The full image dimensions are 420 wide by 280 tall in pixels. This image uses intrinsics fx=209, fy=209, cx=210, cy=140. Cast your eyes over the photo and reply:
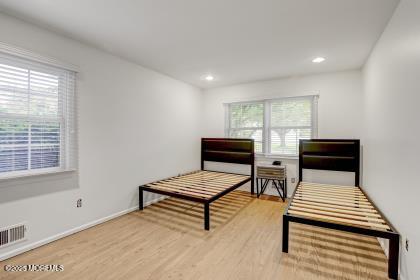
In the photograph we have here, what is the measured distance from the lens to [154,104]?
3.84 metres

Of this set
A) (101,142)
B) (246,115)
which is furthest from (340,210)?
(101,142)

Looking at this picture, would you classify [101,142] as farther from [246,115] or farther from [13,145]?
[246,115]

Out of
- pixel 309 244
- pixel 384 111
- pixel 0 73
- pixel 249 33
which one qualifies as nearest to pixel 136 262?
pixel 309 244

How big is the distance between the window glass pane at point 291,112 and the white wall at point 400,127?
1362 mm

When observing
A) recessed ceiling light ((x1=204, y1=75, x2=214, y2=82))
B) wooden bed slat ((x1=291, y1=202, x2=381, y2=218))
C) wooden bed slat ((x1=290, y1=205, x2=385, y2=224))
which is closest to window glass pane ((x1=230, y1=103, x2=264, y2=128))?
recessed ceiling light ((x1=204, y1=75, x2=214, y2=82))

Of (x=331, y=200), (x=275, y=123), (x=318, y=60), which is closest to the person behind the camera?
(x=331, y=200)

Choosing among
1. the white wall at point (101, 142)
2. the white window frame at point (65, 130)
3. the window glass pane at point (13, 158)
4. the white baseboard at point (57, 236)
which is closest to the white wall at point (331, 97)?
the white wall at point (101, 142)

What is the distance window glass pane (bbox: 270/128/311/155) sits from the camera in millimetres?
4121

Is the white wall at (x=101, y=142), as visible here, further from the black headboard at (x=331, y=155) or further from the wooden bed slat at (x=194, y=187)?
the black headboard at (x=331, y=155)

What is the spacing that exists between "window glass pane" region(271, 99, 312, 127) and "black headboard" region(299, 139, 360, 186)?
0.48 meters

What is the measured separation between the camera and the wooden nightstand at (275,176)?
3.96 metres

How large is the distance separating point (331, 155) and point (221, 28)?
2.86m

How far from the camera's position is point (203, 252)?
2.26 metres

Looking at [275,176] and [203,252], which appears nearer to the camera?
[203,252]
